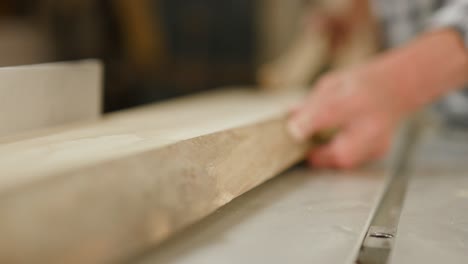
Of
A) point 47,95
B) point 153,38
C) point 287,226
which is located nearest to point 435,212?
point 287,226

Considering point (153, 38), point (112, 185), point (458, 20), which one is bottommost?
point (153, 38)

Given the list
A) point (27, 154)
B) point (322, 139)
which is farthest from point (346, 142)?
point (27, 154)

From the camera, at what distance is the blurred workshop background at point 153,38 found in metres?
1.72

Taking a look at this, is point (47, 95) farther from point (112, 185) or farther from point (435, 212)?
point (435, 212)

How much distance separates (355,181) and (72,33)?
1.50 meters

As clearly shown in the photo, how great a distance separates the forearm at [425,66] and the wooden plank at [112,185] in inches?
11.2

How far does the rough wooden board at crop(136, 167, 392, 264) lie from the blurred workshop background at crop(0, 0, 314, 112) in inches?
45.3

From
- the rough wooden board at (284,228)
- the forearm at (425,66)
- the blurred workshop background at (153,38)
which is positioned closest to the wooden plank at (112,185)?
the rough wooden board at (284,228)

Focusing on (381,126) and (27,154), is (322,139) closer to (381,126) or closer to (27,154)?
(381,126)

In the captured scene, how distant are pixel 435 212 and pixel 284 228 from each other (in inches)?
6.7

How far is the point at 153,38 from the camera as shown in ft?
6.77

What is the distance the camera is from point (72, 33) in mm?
1917

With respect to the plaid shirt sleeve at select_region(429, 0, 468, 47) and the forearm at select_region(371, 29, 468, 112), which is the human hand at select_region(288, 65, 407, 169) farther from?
the plaid shirt sleeve at select_region(429, 0, 468, 47)

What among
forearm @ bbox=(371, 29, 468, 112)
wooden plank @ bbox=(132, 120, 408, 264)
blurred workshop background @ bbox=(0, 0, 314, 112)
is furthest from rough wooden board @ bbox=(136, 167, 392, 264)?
blurred workshop background @ bbox=(0, 0, 314, 112)
